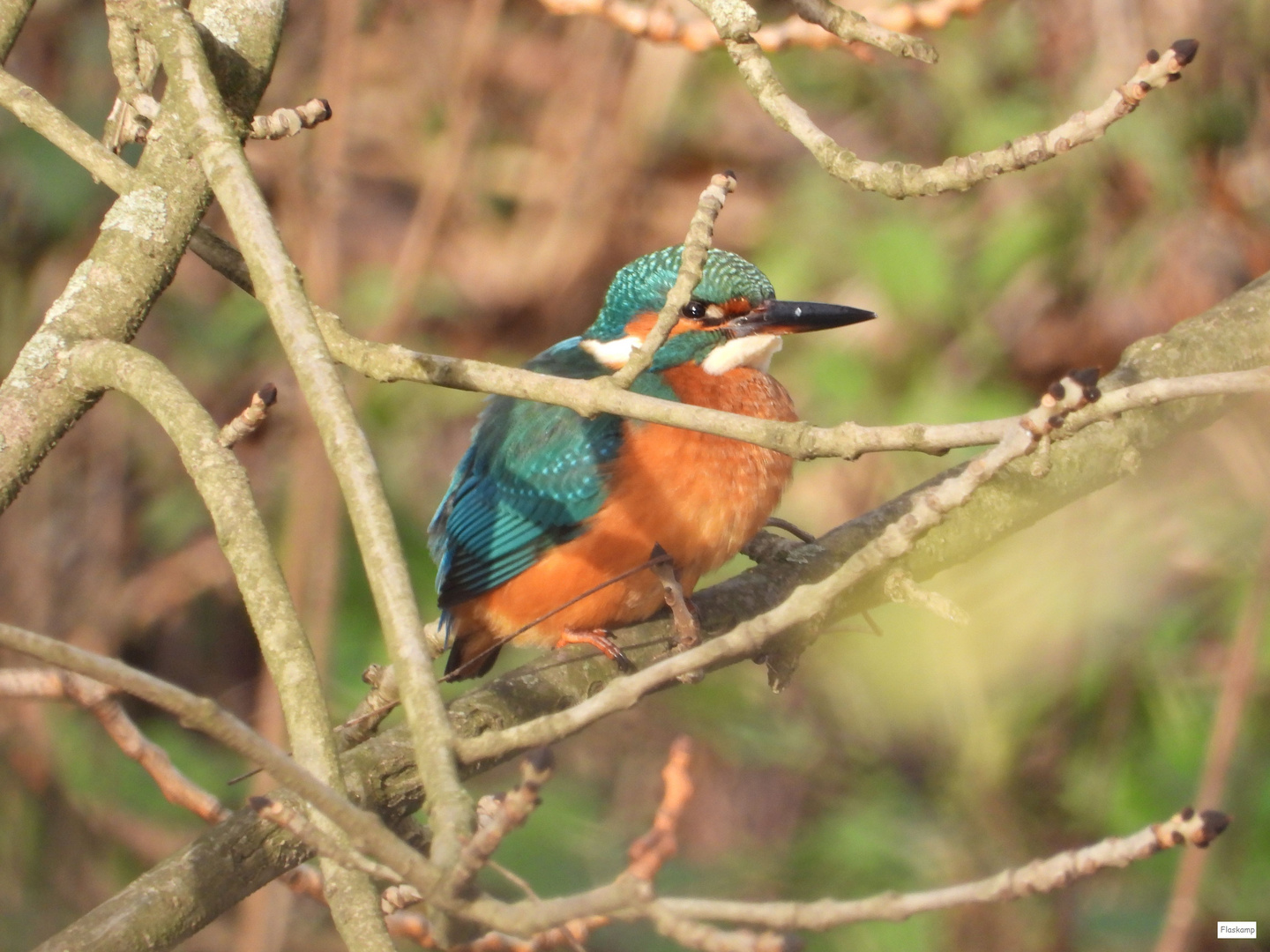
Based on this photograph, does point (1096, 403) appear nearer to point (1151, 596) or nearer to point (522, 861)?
point (1151, 596)

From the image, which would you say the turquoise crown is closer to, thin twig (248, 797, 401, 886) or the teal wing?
the teal wing

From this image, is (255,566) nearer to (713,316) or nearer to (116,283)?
(116,283)

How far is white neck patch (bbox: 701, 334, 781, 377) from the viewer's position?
3105 mm

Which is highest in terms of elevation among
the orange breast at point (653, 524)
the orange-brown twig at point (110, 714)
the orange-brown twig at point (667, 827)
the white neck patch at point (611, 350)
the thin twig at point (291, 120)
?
the white neck patch at point (611, 350)

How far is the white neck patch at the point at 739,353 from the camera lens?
3105 millimetres

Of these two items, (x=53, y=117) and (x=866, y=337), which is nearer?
(x=53, y=117)

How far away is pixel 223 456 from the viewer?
1521 millimetres

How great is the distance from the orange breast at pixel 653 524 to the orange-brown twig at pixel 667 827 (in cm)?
154

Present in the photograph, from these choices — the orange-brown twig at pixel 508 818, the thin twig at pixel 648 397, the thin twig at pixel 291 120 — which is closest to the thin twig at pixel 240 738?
the orange-brown twig at pixel 508 818

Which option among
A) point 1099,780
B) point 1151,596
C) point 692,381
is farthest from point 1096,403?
point 1099,780

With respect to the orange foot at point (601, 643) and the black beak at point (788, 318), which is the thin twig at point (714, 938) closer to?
the orange foot at point (601, 643)

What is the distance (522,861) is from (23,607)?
2.22m

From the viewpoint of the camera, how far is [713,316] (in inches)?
121

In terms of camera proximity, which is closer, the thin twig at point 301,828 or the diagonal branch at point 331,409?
the thin twig at point 301,828
